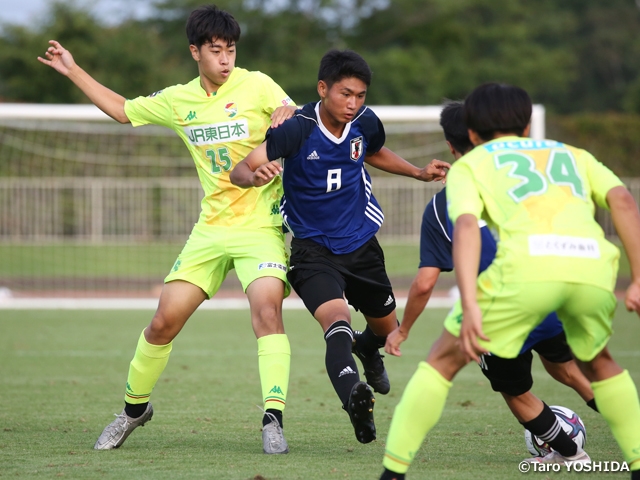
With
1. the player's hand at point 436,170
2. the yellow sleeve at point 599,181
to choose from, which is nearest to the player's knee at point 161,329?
the player's hand at point 436,170

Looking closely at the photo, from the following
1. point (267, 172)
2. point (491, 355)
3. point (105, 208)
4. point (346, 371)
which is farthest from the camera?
point (105, 208)

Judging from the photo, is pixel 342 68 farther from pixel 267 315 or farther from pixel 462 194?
pixel 462 194

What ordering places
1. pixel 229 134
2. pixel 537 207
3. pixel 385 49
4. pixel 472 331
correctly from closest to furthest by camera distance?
pixel 472 331
pixel 537 207
pixel 229 134
pixel 385 49

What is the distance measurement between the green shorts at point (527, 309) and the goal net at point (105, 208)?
13813mm

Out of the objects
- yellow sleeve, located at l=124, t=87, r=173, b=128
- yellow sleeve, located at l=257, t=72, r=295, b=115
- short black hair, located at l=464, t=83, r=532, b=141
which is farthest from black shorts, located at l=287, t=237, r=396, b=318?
short black hair, located at l=464, t=83, r=532, b=141

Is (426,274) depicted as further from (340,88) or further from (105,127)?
(105,127)

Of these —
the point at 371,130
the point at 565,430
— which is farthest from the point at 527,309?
the point at 371,130

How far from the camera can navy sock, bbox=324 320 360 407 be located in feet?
14.6

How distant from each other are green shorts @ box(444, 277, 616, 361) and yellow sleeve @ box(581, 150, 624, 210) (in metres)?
0.40

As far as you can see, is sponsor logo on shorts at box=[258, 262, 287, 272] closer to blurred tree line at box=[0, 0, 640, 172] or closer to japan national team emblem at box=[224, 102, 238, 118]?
japan national team emblem at box=[224, 102, 238, 118]

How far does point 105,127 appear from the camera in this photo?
17766 millimetres

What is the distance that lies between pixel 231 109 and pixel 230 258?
0.88 meters

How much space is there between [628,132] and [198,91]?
23325 mm

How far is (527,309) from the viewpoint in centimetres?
334
